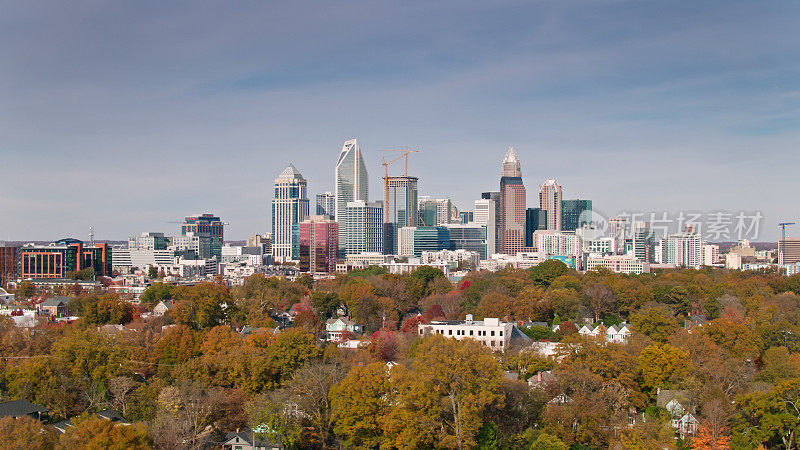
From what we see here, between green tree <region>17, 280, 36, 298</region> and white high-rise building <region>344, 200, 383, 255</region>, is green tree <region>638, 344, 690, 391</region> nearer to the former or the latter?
green tree <region>17, 280, 36, 298</region>

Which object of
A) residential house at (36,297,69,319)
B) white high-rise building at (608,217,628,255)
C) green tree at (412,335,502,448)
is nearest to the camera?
green tree at (412,335,502,448)

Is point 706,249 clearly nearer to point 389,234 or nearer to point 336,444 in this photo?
point 389,234

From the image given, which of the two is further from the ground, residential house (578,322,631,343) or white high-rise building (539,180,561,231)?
white high-rise building (539,180,561,231)

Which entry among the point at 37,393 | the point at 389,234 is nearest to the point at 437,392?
the point at 37,393

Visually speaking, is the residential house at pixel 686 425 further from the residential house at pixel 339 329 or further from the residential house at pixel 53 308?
the residential house at pixel 53 308

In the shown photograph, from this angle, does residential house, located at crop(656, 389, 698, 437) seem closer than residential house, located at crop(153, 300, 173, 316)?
Yes

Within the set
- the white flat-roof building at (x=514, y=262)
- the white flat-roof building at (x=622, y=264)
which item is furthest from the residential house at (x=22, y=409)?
the white flat-roof building at (x=514, y=262)

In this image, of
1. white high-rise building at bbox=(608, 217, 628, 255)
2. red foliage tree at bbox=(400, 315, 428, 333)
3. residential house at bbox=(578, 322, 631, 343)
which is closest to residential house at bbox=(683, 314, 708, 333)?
residential house at bbox=(578, 322, 631, 343)
